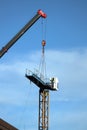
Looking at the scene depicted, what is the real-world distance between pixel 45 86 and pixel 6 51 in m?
19.9

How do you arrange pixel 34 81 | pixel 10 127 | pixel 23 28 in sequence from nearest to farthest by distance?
1. pixel 10 127
2. pixel 23 28
3. pixel 34 81

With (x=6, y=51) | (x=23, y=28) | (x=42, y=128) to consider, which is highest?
(x=23, y=28)

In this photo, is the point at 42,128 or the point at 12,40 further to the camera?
the point at 42,128

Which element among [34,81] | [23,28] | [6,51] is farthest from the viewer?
[34,81]

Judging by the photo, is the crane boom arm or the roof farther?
the crane boom arm

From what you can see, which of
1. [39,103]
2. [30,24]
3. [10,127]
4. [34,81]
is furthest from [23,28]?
[10,127]

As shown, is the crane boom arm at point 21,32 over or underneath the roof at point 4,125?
over

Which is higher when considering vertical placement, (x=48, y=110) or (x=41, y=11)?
(x=41, y=11)

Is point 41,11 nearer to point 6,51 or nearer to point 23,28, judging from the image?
point 23,28

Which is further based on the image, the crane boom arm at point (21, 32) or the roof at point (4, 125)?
the crane boom arm at point (21, 32)

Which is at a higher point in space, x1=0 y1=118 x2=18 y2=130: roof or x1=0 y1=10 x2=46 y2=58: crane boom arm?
x1=0 y1=10 x2=46 y2=58: crane boom arm

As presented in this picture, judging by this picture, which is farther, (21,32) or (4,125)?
(21,32)

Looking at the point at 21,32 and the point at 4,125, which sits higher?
the point at 21,32

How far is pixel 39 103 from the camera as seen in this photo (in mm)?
98938
